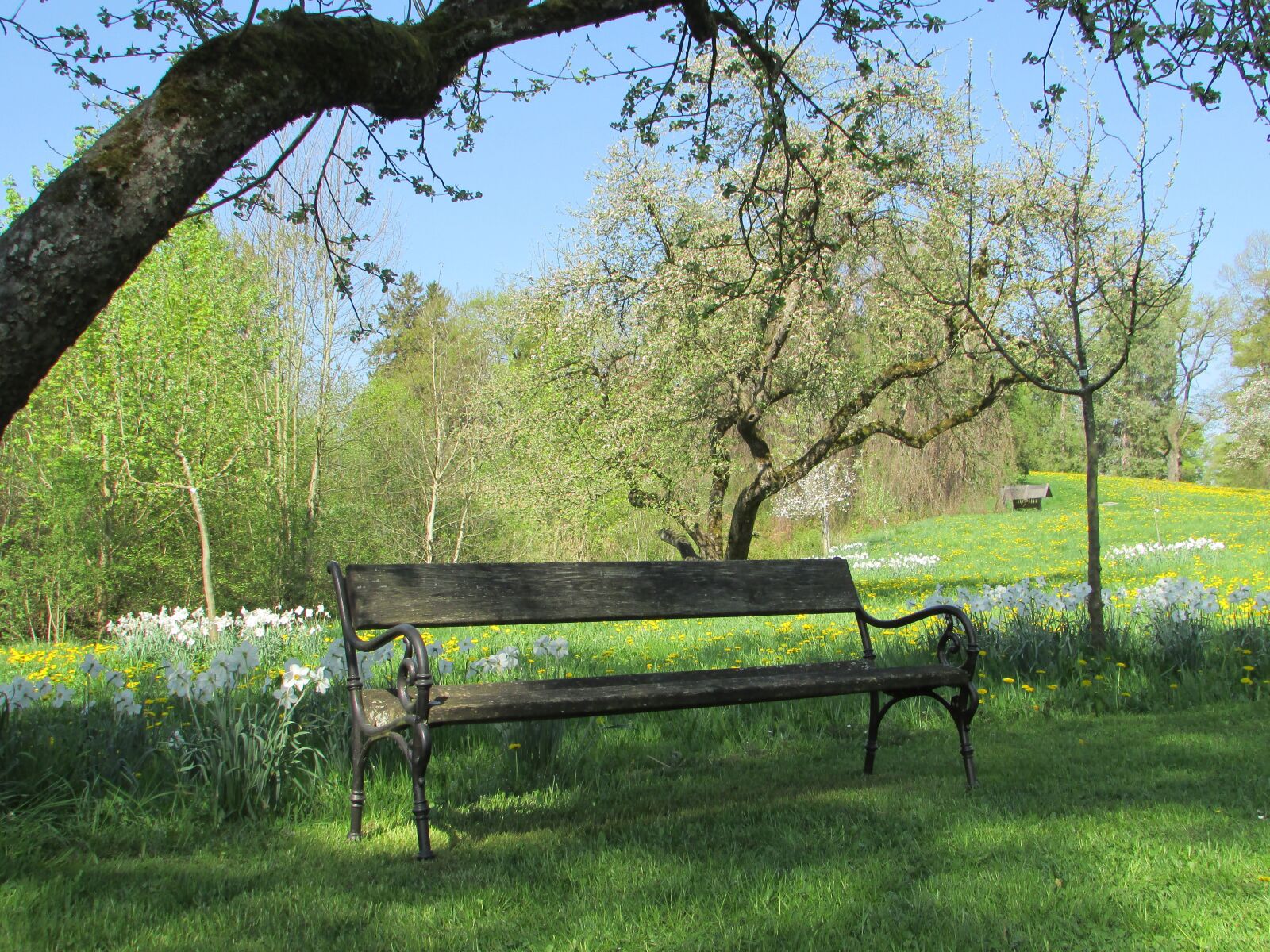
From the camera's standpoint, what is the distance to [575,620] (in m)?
3.70

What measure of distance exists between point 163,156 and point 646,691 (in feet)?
6.94

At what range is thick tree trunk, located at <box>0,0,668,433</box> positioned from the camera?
2.37 m

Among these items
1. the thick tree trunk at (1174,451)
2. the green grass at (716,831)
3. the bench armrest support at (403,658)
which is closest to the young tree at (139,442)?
the green grass at (716,831)

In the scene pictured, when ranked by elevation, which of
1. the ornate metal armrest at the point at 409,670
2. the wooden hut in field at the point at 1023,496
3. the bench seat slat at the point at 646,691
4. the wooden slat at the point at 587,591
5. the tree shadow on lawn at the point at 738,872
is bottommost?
the tree shadow on lawn at the point at 738,872

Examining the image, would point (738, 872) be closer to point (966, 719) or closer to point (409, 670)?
point (409, 670)

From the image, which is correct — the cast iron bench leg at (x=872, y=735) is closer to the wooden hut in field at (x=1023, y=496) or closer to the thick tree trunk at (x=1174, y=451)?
the wooden hut in field at (x=1023, y=496)

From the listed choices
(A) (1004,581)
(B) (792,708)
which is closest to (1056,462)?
(A) (1004,581)

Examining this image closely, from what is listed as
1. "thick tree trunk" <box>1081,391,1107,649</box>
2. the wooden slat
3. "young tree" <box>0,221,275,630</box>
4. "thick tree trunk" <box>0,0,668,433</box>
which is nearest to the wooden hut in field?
"young tree" <box>0,221,275,630</box>

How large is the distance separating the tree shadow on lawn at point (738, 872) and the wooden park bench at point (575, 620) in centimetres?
29

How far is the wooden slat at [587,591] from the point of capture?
3.56 meters

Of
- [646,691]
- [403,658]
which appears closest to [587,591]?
[646,691]

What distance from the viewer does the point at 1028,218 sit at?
39.8 feet

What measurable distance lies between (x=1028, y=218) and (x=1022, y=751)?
941 cm

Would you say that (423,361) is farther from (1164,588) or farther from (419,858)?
(419,858)
